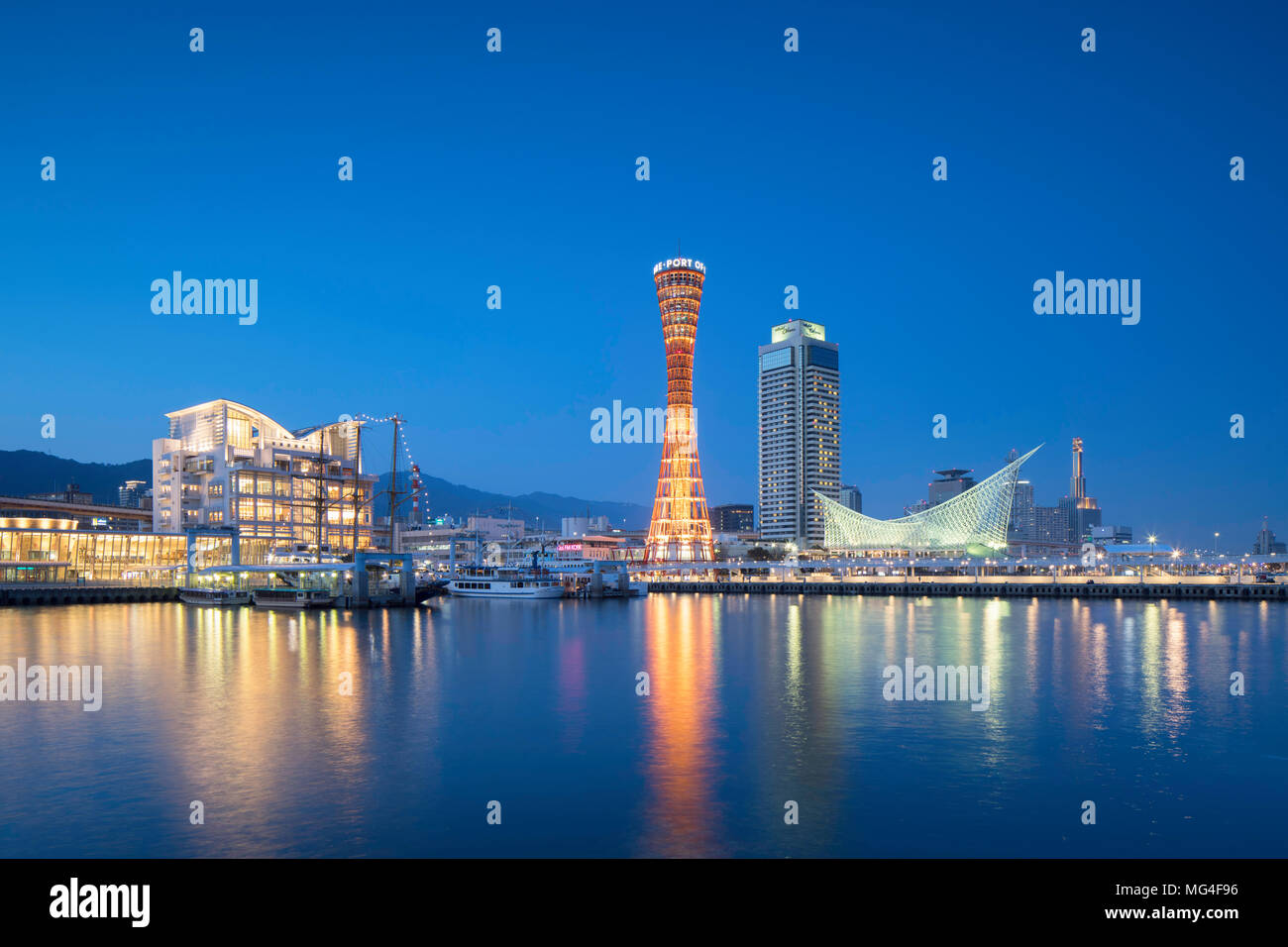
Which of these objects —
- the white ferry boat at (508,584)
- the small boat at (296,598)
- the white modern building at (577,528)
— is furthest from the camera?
the white modern building at (577,528)

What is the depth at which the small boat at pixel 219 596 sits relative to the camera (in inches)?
2398

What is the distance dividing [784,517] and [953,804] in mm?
156770

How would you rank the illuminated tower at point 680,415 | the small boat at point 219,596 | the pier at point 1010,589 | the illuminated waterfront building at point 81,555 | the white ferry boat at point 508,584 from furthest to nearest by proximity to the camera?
the illuminated tower at point 680,415 → the pier at point 1010,589 → the white ferry boat at point 508,584 → the illuminated waterfront building at point 81,555 → the small boat at point 219,596

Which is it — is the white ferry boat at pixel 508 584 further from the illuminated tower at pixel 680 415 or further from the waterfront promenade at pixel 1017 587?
the waterfront promenade at pixel 1017 587

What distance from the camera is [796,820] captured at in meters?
12.1

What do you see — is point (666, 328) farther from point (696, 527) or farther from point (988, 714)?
point (988, 714)

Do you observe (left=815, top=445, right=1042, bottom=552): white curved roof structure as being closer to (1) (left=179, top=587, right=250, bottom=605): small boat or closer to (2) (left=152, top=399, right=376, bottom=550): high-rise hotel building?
(2) (left=152, top=399, right=376, bottom=550): high-rise hotel building

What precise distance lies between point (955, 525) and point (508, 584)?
57408mm

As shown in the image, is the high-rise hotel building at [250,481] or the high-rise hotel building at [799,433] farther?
the high-rise hotel building at [799,433]

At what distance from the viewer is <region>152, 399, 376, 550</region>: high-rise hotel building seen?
7950 centimetres

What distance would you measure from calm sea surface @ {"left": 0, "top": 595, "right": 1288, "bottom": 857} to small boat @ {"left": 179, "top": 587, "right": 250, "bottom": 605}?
29.1 metres

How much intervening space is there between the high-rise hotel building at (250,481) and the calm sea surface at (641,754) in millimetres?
49145

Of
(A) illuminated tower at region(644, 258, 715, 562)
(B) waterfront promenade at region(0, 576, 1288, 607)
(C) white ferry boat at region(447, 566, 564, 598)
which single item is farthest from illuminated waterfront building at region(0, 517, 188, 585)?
(A) illuminated tower at region(644, 258, 715, 562)

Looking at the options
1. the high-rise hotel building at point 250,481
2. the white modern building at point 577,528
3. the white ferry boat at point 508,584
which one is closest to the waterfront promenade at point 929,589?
the high-rise hotel building at point 250,481
